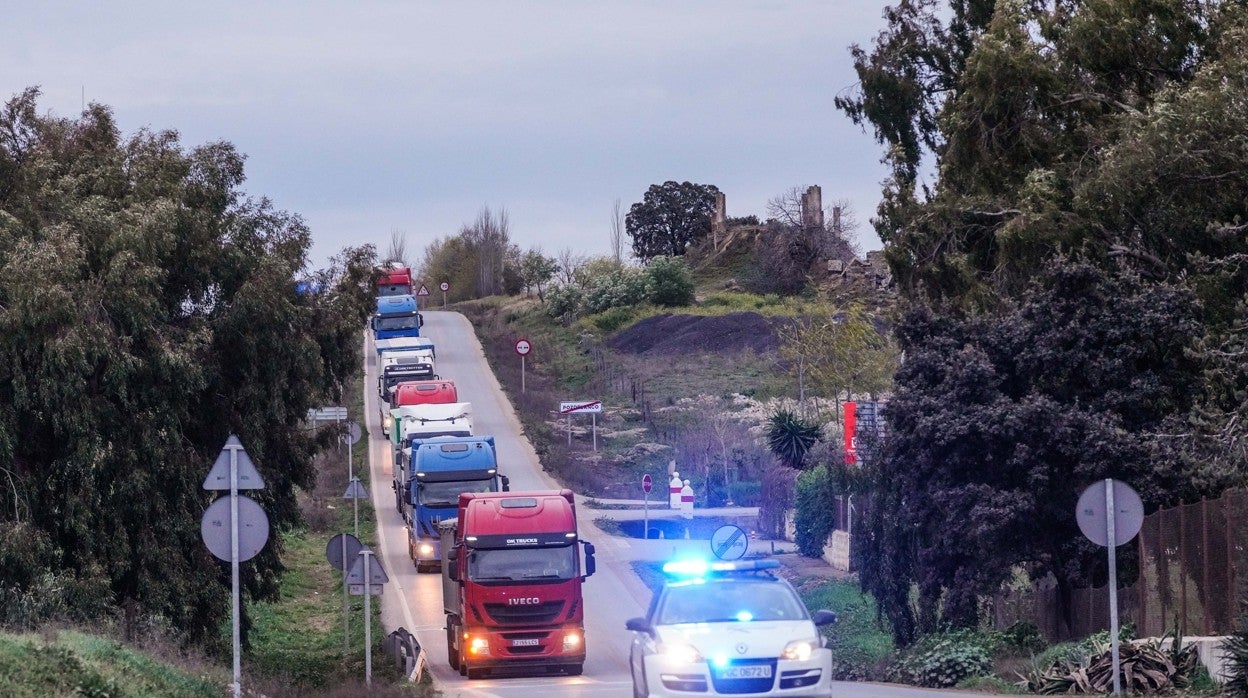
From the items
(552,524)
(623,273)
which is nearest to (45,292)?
(552,524)

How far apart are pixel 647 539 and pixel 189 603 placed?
71.7ft

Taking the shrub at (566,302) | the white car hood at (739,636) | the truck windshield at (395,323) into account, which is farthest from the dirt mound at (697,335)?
the white car hood at (739,636)

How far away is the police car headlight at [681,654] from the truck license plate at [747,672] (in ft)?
0.85

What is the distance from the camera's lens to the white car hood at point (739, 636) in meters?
13.4

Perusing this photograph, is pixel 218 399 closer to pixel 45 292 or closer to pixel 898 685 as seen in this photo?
pixel 45 292

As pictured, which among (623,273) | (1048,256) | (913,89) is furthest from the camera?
(623,273)

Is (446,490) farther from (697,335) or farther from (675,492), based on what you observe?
(697,335)

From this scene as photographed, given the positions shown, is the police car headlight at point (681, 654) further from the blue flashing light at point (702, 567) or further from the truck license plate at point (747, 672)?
the blue flashing light at point (702, 567)

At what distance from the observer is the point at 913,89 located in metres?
40.7

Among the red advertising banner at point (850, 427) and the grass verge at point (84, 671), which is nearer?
the grass verge at point (84, 671)

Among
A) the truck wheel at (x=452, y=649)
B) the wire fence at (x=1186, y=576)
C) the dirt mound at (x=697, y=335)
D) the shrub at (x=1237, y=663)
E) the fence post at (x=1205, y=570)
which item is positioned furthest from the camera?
the dirt mound at (x=697, y=335)

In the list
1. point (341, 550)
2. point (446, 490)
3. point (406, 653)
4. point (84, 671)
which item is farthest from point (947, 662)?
point (446, 490)

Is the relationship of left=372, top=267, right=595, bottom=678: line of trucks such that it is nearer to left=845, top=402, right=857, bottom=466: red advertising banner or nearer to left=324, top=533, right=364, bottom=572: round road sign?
left=324, top=533, right=364, bottom=572: round road sign

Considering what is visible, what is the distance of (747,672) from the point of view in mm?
13250
